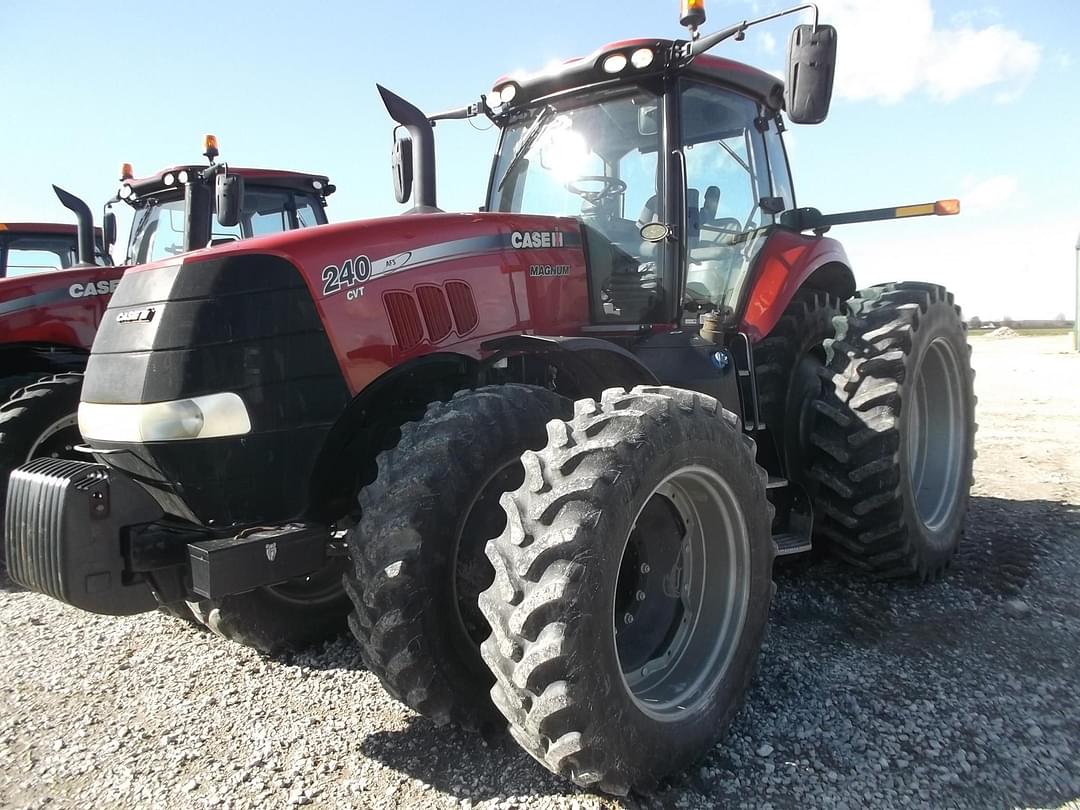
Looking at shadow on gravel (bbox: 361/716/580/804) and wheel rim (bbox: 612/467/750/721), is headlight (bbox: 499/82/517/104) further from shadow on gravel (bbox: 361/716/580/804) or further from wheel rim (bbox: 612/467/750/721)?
shadow on gravel (bbox: 361/716/580/804)

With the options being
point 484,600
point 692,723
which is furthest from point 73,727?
point 692,723

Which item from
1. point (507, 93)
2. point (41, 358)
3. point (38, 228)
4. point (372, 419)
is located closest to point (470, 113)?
point (507, 93)

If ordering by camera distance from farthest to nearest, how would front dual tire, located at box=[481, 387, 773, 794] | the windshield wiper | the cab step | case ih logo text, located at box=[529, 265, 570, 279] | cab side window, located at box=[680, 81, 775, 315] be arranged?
the windshield wiper, cab side window, located at box=[680, 81, 775, 315], the cab step, case ih logo text, located at box=[529, 265, 570, 279], front dual tire, located at box=[481, 387, 773, 794]

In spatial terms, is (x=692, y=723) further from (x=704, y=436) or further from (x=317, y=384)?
(x=317, y=384)

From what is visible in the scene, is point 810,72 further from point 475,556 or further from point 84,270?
point 84,270

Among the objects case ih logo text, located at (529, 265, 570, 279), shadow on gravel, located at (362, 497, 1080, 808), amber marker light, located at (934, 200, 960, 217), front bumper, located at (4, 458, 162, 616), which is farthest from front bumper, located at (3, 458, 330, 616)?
amber marker light, located at (934, 200, 960, 217)

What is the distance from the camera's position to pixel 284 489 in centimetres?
274

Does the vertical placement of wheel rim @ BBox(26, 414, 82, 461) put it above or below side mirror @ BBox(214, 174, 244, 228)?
below

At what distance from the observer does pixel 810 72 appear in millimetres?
3193

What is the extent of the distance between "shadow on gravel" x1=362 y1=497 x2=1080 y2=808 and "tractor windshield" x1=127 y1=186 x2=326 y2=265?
483cm

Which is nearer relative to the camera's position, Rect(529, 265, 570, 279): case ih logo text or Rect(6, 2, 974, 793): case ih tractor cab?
Rect(6, 2, 974, 793): case ih tractor cab

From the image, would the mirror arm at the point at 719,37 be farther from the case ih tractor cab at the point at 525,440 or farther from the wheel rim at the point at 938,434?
the wheel rim at the point at 938,434

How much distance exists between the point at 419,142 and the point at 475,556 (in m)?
1.74

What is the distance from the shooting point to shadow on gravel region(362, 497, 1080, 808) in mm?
2500
